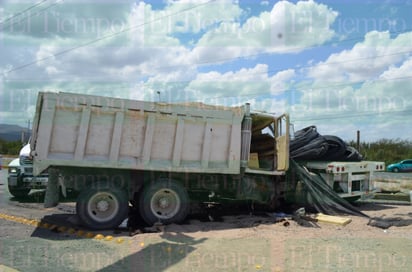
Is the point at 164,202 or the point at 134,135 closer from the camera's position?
the point at 134,135

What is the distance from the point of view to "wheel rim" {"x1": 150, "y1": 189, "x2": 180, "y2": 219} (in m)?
8.81

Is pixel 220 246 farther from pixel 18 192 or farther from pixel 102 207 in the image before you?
pixel 18 192

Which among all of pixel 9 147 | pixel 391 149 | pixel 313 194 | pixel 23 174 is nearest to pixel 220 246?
pixel 313 194

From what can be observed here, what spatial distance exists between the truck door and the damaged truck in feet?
0.08

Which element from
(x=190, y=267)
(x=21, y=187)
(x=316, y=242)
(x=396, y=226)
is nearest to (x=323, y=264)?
(x=316, y=242)

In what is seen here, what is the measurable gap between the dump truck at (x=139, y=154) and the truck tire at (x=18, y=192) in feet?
14.5

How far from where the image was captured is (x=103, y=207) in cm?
846

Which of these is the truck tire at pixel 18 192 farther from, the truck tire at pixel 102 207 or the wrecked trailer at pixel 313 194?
the wrecked trailer at pixel 313 194

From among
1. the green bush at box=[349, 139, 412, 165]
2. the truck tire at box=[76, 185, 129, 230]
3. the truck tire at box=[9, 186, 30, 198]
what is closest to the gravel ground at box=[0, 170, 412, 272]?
the truck tire at box=[76, 185, 129, 230]

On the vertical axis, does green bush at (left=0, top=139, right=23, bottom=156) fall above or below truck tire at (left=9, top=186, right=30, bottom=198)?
above

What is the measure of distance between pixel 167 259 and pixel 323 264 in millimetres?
2139

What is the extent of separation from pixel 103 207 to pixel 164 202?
122 cm

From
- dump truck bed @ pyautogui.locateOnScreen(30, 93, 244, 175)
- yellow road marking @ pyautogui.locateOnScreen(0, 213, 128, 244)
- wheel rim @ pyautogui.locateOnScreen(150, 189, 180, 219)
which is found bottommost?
yellow road marking @ pyautogui.locateOnScreen(0, 213, 128, 244)

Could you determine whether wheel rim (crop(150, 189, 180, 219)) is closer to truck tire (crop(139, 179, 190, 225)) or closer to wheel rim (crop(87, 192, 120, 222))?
truck tire (crop(139, 179, 190, 225))
